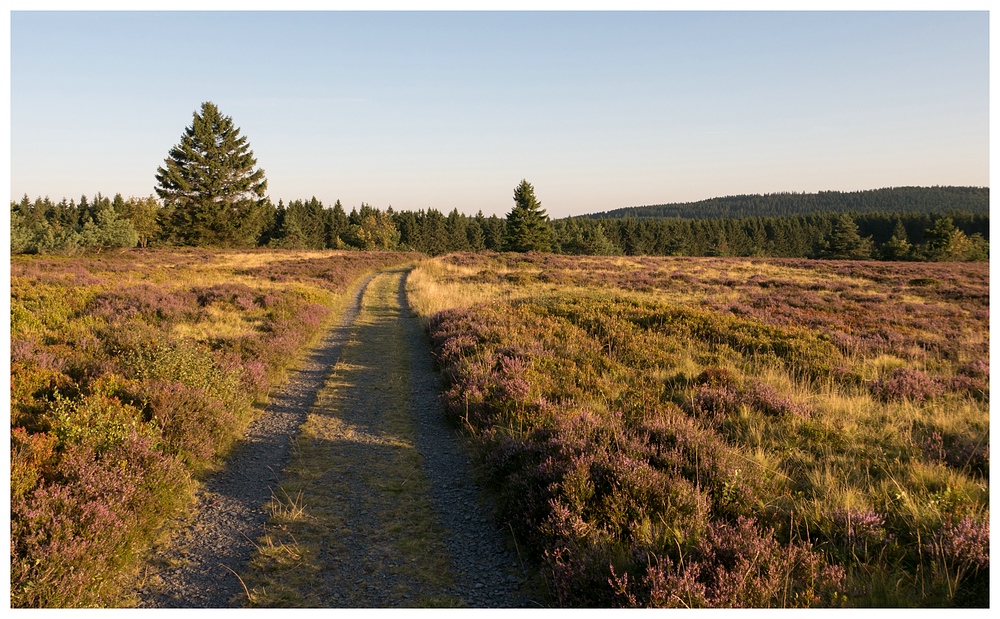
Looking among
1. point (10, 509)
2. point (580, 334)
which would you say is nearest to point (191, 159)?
point (580, 334)

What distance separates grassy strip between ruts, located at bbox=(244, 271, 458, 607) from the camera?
406 centimetres

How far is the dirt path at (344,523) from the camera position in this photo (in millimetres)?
4062

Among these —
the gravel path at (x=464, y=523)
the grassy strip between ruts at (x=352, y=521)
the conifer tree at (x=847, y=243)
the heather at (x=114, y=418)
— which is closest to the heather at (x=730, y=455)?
the gravel path at (x=464, y=523)

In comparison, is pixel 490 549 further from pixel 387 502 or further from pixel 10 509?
pixel 10 509

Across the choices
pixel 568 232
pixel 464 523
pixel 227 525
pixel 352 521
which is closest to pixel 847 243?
pixel 568 232

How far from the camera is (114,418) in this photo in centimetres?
611

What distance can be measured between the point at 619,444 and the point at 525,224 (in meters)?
56.9

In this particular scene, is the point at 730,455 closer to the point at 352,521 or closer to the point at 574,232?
the point at 352,521

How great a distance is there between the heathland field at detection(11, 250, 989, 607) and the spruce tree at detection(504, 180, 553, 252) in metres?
46.9

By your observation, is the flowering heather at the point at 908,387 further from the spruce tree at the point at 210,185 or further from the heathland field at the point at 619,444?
the spruce tree at the point at 210,185

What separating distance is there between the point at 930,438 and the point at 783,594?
14.7ft

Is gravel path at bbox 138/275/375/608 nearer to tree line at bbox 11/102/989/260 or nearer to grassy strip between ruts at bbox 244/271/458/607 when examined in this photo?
grassy strip between ruts at bbox 244/271/458/607

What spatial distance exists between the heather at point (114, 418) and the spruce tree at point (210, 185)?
1719 inches

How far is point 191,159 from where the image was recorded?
2126 inches
